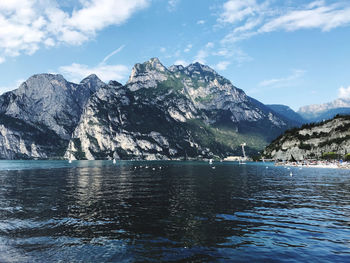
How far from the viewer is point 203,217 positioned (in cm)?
3108

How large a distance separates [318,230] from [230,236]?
9.71 metres

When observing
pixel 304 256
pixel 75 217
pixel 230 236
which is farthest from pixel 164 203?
pixel 304 256

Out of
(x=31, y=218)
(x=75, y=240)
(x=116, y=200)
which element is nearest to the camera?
(x=75, y=240)

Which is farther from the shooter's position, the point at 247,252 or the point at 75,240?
the point at 75,240

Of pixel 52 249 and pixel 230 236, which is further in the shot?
pixel 230 236

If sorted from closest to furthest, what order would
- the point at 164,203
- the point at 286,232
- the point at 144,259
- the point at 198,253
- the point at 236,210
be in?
the point at 144,259 < the point at 198,253 < the point at 286,232 < the point at 236,210 < the point at 164,203

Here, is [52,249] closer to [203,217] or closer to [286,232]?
[203,217]

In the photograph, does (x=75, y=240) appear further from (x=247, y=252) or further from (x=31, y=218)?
(x=247, y=252)

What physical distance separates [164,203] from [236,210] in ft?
37.9

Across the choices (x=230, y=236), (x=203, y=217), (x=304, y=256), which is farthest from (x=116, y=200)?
(x=304, y=256)

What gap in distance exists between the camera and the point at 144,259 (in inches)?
711

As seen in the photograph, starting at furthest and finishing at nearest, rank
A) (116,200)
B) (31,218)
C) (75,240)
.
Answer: (116,200) → (31,218) → (75,240)

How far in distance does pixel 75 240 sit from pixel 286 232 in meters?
20.0

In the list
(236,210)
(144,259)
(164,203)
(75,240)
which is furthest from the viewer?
(164,203)
